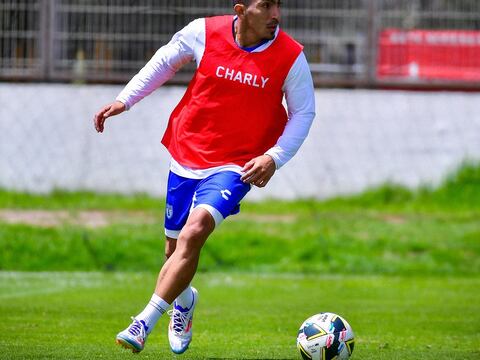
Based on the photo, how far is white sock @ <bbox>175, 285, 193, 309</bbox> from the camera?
26.1ft

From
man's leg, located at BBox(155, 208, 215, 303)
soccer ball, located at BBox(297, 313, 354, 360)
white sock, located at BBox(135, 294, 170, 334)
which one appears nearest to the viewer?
white sock, located at BBox(135, 294, 170, 334)

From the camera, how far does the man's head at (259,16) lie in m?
7.51

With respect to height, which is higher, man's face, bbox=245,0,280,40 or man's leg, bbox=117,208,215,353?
man's face, bbox=245,0,280,40

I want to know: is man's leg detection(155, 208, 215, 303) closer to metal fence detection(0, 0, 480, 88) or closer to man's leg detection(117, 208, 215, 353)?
man's leg detection(117, 208, 215, 353)

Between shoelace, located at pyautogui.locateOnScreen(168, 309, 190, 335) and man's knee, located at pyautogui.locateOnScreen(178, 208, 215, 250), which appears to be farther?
shoelace, located at pyautogui.locateOnScreen(168, 309, 190, 335)

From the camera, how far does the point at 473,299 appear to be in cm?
1199

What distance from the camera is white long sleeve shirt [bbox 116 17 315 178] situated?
296 inches

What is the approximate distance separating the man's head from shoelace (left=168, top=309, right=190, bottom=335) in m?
2.05

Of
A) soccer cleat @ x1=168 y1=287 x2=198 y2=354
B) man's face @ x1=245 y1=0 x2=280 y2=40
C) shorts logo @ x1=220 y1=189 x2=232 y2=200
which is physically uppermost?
man's face @ x1=245 y1=0 x2=280 y2=40

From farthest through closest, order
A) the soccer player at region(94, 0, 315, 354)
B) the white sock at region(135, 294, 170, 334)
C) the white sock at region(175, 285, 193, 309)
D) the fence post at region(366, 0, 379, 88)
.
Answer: the fence post at region(366, 0, 379, 88), the white sock at region(175, 285, 193, 309), the soccer player at region(94, 0, 315, 354), the white sock at region(135, 294, 170, 334)

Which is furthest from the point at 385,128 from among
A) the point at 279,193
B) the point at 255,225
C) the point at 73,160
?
the point at 73,160

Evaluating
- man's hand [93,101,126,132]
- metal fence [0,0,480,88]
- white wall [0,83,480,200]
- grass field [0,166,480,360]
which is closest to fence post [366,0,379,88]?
metal fence [0,0,480,88]

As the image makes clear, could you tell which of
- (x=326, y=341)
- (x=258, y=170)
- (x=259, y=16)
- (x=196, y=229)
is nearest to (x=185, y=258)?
(x=196, y=229)

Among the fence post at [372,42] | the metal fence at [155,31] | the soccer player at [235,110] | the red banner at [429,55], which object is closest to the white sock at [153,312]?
the soccer player at [235,110]
